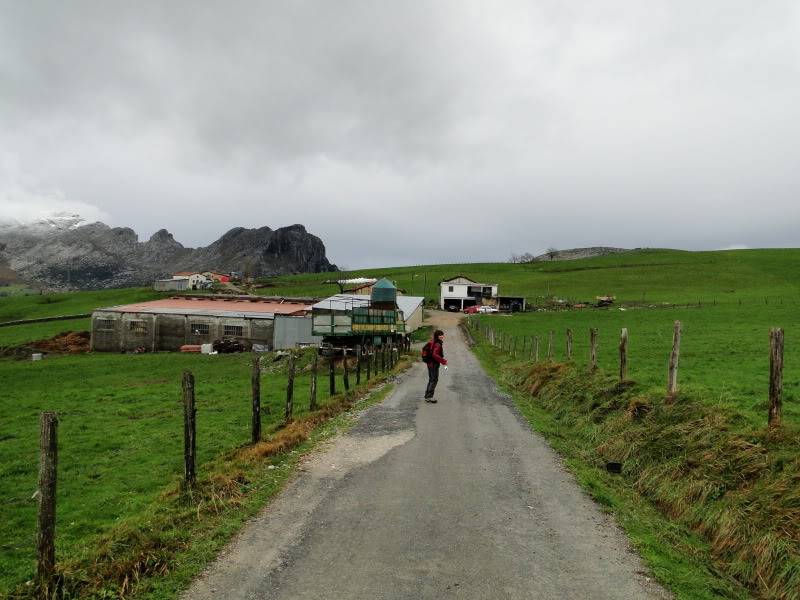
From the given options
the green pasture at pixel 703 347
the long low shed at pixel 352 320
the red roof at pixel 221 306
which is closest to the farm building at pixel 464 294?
the green pasture at pixel 703 347

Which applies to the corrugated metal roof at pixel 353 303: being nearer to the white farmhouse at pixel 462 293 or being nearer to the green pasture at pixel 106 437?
the green pasture at pixel 106 437

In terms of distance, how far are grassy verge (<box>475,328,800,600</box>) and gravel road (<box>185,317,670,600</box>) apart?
21.2 inches

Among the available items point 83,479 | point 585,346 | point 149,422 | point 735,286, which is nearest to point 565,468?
point 83,479

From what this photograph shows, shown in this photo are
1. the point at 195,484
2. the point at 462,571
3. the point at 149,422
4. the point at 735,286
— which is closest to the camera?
the point at 462,571

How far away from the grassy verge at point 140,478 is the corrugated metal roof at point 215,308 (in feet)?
89.5

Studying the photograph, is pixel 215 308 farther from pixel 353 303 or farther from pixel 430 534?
pixel 430 534

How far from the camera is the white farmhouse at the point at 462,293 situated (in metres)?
94.0

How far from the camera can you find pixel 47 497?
632cm

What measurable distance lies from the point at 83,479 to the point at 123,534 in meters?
5.32

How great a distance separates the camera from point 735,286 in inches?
3620

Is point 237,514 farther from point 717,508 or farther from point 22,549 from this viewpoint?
point 717,508

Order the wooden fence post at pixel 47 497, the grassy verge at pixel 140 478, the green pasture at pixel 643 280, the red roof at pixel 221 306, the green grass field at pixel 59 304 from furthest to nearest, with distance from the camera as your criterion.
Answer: the green grass field at pixel 59 304, the green pasture at pixel 643 280, the red roof at pixel 221 306, the grassy verge at pixel 140 478, the wooden fence post at pixel 47 497

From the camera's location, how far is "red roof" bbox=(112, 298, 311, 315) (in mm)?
54406

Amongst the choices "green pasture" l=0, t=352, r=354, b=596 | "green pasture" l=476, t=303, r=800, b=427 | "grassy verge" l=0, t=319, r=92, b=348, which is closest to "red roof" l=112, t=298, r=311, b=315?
"grassy verge" l=0, t=319, r=92, b=348
